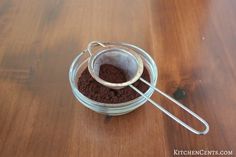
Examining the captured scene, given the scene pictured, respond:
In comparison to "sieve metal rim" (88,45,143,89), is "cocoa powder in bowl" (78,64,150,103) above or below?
below

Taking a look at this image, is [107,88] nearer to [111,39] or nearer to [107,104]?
[107,104]

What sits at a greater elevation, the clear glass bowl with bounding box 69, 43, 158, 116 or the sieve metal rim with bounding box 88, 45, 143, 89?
the sieve metal rim with bounding box 88, 45, 143, 89

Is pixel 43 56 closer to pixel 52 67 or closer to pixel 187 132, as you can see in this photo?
pixel 52 67

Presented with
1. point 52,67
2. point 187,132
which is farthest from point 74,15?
point 187,132

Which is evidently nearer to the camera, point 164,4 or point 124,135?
point 124,135

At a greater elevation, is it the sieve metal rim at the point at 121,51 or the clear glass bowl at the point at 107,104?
the sieve metal rim at the point at 121,51

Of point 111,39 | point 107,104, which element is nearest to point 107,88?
point 107,104
